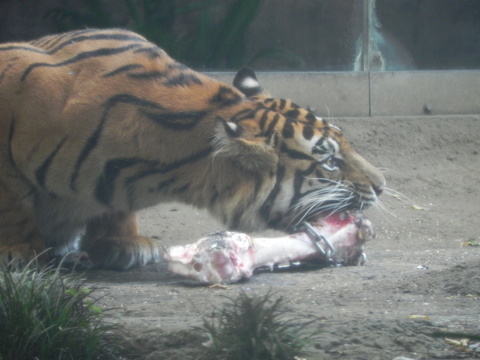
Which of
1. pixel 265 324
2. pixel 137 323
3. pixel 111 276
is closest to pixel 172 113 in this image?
pixel 111 276

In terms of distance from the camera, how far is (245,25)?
823 cm

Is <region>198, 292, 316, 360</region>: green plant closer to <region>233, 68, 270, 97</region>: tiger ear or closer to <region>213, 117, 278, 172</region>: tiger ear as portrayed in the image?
<region>213, 117, 278, 172</region>: tiger ear

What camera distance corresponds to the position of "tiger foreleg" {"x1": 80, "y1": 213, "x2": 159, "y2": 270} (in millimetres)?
5082

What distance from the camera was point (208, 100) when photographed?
4555mm

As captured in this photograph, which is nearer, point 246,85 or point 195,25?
point 246,85

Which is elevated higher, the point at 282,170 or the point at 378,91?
the point at 378,91

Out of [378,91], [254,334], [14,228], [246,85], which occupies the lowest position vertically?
[254,334]

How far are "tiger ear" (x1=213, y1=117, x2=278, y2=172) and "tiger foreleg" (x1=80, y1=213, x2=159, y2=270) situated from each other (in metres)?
1.08

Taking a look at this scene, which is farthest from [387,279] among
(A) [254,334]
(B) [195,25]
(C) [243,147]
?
(B) [195,25]

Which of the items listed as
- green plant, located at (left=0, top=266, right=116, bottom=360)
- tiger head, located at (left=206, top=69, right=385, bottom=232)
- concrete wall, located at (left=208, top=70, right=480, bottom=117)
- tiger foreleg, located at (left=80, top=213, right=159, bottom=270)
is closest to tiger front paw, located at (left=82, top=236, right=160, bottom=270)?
tiger foreleg, located at (left=80, top=213, right=159, bottom=270)

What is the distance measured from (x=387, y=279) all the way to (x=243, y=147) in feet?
3.39

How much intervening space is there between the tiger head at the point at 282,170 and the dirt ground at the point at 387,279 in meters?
0.37

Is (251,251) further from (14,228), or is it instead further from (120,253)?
(14,228)

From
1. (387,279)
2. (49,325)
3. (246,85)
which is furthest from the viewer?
(246,85)
